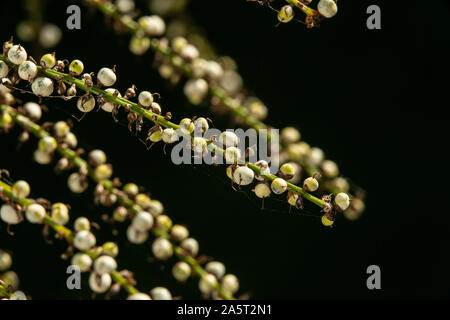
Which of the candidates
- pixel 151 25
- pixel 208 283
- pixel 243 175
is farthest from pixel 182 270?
pixel 151 25

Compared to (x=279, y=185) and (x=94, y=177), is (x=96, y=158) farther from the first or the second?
(x=279, y=185)

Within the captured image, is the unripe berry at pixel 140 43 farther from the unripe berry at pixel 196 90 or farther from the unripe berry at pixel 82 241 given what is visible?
the unripe berry at pixel 82 241

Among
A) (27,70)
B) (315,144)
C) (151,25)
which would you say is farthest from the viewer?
(315,144)

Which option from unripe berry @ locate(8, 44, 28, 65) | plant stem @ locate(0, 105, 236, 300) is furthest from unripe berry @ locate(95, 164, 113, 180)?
unripe berry @ locate(8, 44, 28, 65)

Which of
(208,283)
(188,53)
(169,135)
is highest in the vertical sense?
(188,53)

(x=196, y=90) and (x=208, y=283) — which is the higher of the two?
(x=196, y=90)

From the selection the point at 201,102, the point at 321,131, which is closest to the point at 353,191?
the point at 321,131

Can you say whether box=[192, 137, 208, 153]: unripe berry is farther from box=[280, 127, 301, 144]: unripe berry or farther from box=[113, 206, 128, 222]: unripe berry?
box=[280, 127, 301, 144]: unripe berry
